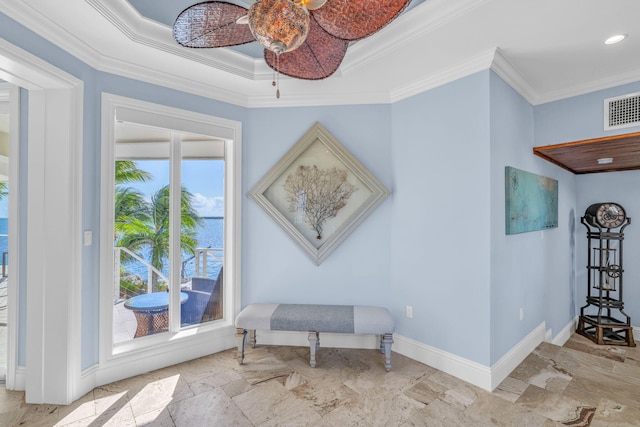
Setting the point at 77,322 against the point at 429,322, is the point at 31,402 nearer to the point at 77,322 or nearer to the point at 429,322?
the point at 77,322

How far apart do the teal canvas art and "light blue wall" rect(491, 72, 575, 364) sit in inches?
2.7

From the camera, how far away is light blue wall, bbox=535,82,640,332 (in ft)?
8.86

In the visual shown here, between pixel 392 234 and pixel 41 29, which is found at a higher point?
Result: pixel 41 29

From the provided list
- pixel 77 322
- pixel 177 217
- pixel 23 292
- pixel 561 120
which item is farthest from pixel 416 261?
pixel 23 292

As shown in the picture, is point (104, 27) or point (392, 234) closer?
point (104, 27)

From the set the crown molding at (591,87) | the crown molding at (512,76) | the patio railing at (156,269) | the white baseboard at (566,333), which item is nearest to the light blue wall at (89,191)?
the patio railing at (156,269)

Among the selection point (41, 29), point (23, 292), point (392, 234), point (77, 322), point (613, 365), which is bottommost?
point (613, 365)

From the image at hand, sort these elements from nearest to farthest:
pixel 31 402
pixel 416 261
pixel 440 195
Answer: pixel 31 402 < pixel 440 195 < pixel 416 261

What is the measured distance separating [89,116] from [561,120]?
4.03 m

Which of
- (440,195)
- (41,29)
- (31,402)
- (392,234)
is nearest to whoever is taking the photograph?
(41,29)

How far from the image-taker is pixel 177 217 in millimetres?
2775

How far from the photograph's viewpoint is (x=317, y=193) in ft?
9.92

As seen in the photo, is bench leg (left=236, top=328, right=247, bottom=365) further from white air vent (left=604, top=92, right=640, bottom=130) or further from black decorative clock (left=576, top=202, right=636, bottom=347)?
black decorative clock (left=576, top=202, right=636, bottom=347)

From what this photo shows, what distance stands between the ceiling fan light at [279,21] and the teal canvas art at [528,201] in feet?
7.03
